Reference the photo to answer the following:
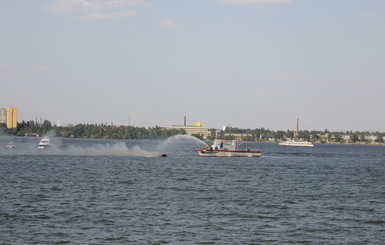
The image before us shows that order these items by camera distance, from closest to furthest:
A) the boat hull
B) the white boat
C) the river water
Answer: the river water < the boat hull < the white boat

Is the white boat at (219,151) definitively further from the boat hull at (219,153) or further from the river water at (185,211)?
the river water at (185,211)

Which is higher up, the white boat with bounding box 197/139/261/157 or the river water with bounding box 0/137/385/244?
the white boat with bounding box 197/139/261/157

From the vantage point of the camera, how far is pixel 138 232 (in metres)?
40.8

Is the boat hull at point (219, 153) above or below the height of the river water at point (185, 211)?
above

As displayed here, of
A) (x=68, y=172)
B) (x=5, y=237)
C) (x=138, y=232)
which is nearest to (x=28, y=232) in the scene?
(x=5, y=237)

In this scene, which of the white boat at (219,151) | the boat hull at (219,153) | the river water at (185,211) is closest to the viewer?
the river water at (185,211)

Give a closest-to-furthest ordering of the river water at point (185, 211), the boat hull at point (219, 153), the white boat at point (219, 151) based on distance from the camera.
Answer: the river water at point (185, 211)
the boat hull at point (219, 153)
the white boat at point (219, 151)

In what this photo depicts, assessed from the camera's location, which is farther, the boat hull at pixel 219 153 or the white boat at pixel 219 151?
the white boat at pixel 219 151

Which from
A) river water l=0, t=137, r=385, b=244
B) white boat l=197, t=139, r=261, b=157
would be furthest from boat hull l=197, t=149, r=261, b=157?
river water l=0, t=137, r=385, b=244

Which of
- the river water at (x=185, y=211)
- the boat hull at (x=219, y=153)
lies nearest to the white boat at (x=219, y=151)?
the boat hull at (x=219, y=153)

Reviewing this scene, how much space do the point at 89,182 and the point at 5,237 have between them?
3824cm

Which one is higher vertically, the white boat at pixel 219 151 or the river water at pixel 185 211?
the white boat at pixel 219 151

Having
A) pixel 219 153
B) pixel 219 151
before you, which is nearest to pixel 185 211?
pixel 219 151

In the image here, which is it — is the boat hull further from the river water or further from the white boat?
the river water
